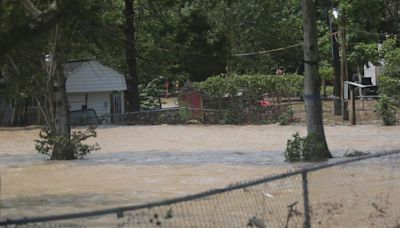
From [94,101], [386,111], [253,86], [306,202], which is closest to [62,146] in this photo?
[306,202]

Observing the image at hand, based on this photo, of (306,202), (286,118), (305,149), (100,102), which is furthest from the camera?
(100,102)

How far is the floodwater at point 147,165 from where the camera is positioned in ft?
41.3

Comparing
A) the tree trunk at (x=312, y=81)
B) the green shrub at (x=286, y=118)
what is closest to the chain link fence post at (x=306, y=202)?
the tree trunk at (x=312, y=81)

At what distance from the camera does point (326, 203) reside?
28.5 feet

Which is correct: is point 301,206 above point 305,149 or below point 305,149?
below

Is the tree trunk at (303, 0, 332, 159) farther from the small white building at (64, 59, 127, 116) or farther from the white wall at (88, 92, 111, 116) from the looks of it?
the white wall at (88, 92, 111, 116)

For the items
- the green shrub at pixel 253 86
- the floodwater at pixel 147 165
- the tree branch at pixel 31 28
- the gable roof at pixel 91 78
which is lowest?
the floodwater at pixel 147 165

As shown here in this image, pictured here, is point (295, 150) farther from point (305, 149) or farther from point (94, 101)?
point (94, 101)

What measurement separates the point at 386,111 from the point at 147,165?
15.3 metres

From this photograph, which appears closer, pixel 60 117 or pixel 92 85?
pixel 60 117

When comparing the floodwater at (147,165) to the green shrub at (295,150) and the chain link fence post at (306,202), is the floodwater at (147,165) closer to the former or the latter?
the green shrub at (295,150)

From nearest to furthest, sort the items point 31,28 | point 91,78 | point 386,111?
point 31,28 → point 386,111 → point 91,78

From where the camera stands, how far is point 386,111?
30.2m

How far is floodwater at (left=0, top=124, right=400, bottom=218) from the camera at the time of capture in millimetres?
12602
